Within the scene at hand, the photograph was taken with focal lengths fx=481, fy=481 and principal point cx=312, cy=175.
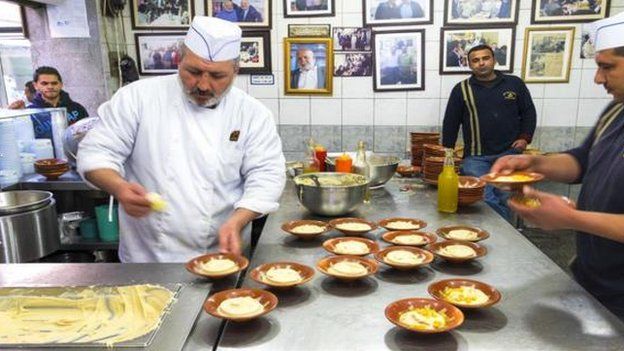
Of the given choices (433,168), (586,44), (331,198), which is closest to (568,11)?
(586,44)

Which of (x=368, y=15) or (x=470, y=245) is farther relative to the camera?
(x=368, y=15)

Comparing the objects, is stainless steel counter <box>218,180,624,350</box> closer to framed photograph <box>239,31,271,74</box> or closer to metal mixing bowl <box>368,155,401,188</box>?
metal mixing bowl <box>368,155,401,188</box>

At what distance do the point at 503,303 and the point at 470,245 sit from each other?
366 mm

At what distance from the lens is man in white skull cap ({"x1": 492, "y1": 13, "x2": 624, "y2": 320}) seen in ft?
4.49

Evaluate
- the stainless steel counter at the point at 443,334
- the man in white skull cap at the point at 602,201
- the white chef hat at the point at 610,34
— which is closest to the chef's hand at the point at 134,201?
the stainless steel counter at the point at 443,334

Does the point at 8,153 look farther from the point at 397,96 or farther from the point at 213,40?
the point at 397,96

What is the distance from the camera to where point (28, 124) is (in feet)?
10.8

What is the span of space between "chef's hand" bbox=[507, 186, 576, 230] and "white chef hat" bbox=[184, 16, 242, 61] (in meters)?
1.16

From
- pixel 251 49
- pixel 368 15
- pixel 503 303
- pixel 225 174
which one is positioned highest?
pixel 368 15

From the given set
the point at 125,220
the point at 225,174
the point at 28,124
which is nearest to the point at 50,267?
the point at 125,220

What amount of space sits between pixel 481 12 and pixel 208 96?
3.31m

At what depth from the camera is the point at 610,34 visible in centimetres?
150

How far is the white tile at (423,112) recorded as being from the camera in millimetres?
4527

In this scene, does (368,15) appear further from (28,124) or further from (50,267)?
(50,267)
